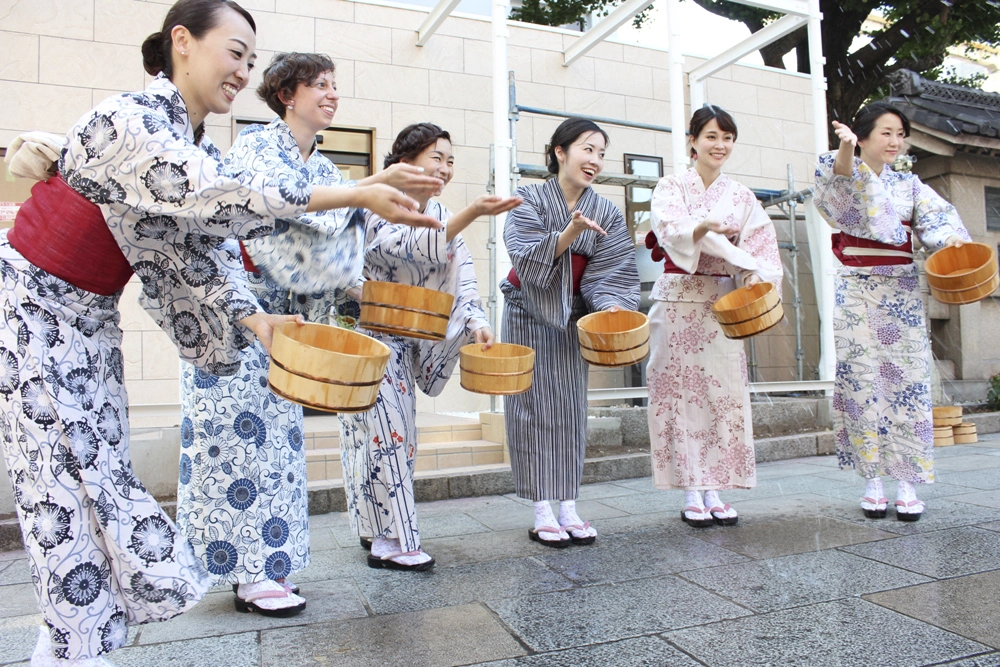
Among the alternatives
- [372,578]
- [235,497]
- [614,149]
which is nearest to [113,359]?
[235,497]

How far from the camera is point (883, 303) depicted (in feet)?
12.6

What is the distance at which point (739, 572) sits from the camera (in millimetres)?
2783

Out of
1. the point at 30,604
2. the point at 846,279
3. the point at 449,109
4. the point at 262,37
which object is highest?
the point at 262,37

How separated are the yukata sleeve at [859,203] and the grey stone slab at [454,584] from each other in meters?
2.29

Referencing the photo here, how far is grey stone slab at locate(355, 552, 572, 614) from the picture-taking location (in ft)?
8.41

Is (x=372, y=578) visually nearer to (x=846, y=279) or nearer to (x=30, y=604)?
(x=30, y=604)

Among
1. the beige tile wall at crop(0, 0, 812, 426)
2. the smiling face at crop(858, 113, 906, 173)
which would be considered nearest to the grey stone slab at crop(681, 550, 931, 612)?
the smiling face at crop(858, 113, 906, 173)

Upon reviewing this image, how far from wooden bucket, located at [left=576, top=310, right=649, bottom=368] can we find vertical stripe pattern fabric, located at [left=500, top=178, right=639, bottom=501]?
0.28ft

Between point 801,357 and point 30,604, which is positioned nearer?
point 30,604

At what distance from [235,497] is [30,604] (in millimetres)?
973

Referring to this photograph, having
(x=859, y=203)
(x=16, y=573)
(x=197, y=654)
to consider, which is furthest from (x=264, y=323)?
(x=859, y=203)

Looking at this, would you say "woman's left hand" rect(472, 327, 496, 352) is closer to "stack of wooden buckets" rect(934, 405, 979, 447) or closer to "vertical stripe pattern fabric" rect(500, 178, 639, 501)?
"vertical stripe pattern fabric" rect(500, 178, 639, 501)

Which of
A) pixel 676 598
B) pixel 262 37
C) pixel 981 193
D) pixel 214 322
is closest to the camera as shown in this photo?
pixel 214 322

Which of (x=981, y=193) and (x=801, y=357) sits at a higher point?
(x=981, y=193)
